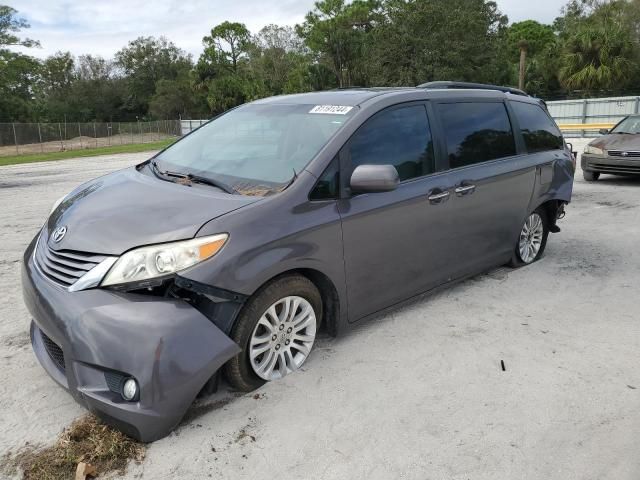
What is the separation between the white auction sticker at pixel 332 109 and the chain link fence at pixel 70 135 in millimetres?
34600

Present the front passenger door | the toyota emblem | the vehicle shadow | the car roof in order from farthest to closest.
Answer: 1. the vehicle shadow
2. the car roof
3. the front passenger door
4. the toyota emblem

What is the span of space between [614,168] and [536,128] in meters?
6.67

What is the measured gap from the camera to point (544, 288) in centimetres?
484

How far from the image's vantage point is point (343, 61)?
63.5 meters

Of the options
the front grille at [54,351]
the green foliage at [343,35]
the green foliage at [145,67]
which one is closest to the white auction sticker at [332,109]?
the front grille at [54,351]

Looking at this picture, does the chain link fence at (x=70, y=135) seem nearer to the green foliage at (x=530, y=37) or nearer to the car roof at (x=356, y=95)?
the car roof at (x=356, y=95)

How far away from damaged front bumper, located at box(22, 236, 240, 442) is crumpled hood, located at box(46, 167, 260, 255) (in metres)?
0.31

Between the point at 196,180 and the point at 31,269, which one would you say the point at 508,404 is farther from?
the point at 31,269

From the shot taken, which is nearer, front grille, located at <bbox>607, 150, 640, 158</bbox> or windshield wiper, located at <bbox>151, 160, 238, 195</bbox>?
windshield wiper, located at <bbox>151, 160, 238, 195</bbox>

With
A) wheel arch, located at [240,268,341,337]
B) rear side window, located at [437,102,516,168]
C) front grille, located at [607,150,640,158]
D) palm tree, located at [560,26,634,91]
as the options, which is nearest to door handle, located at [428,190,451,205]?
rear side window, located at [437,102,516,168]

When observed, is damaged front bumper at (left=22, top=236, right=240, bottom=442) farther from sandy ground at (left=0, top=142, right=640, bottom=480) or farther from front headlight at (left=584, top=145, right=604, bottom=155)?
front headlight at (left=584, top=145, right=604, bottom=155)

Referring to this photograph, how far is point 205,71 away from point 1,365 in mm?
69738

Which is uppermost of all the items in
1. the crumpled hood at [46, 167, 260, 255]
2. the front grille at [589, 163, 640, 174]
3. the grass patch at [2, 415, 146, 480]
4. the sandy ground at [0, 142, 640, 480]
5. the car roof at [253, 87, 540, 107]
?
the car roof at [253, 87, 540, 107]

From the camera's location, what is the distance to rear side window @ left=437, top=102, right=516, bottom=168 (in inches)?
165
